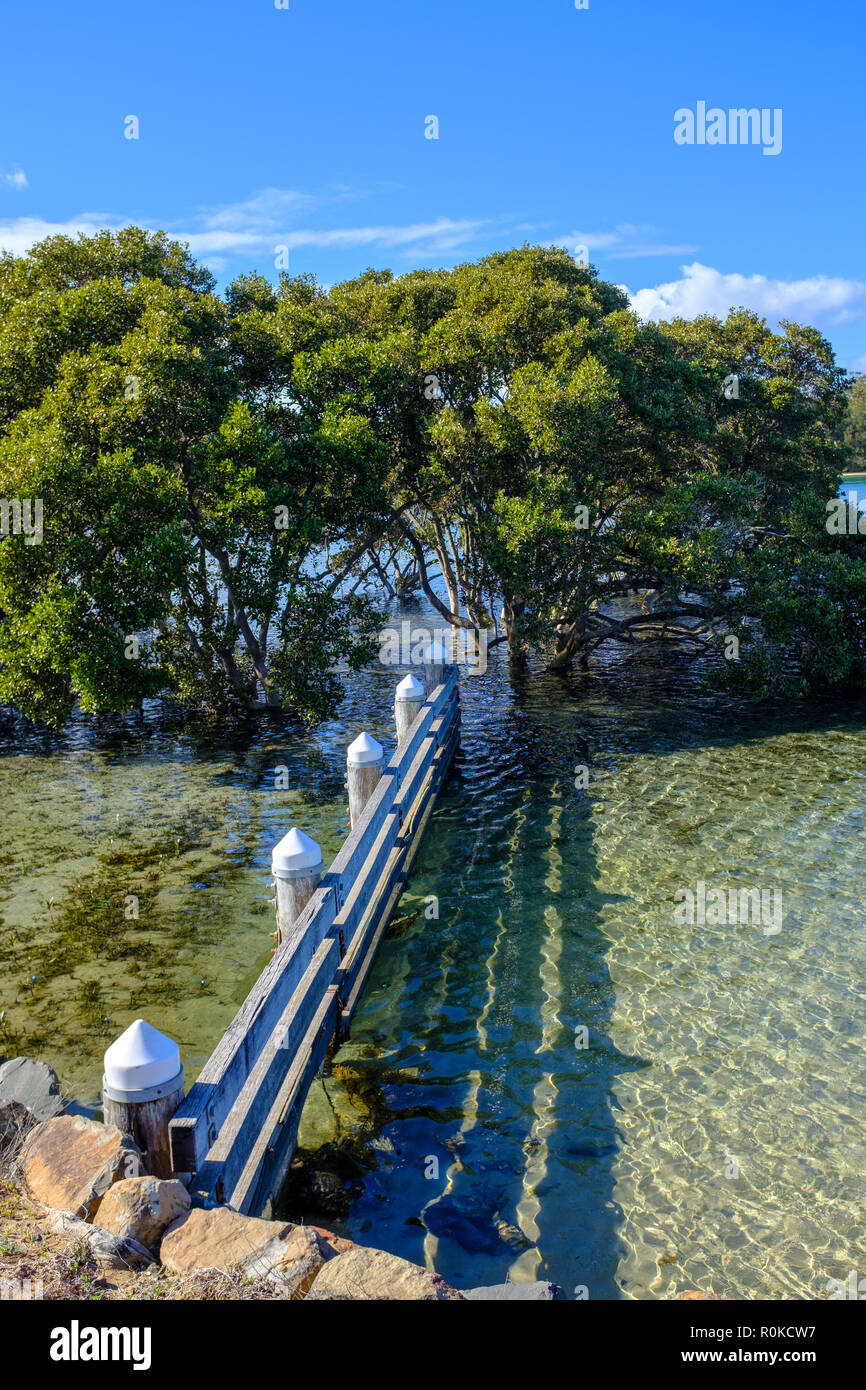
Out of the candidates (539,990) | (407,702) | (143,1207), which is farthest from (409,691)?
(143,1207)

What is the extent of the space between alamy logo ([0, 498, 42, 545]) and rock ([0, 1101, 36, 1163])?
11.0 meters

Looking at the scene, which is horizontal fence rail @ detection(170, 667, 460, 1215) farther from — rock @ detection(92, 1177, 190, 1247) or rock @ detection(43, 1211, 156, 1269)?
rock @ detection(43, 1211, 156, 1269)

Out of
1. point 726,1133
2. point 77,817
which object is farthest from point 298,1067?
point 77,817

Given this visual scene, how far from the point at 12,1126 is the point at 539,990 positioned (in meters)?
4.93

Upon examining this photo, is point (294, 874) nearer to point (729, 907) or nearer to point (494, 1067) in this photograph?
point (494, 1067)

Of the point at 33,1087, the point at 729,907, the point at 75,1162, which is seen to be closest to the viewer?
the point at 75,1162

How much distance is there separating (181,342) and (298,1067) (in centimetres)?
1378

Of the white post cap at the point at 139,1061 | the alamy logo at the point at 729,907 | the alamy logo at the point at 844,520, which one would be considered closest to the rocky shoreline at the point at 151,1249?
the white post cap at the point at 139,1061

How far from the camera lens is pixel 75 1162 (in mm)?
4527

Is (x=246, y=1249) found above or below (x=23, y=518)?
below

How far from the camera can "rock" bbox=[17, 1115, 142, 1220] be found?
4340mm

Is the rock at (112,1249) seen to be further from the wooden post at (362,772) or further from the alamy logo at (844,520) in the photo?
the alamy logo at (844,520)

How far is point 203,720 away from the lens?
19000 millimetres
